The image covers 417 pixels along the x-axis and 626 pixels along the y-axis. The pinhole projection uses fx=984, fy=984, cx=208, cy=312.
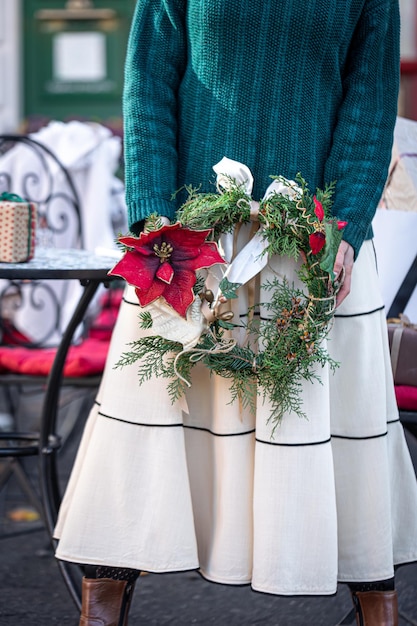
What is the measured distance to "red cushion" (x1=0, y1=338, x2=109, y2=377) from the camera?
8.61ft

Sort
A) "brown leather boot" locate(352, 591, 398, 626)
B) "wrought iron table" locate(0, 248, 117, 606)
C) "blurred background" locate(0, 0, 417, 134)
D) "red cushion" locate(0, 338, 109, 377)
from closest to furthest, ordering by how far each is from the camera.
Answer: "brown leather boot" locate(352, 591, 398, 626)
"wrought iron table" locate(0, 248, 117, 606)
"red cushion" locate(0, 338, 109, 377)
"blurred background" locate(0, 0, 417, 134)

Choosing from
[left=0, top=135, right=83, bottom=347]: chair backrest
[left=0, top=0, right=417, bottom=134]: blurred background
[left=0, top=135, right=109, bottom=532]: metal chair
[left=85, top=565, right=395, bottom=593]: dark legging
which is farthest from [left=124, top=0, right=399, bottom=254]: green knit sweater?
[left=0, top=0, right=417, bottom=134]: blurred background

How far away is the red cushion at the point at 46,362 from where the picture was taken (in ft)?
8.61

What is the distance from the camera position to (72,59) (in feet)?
23.2

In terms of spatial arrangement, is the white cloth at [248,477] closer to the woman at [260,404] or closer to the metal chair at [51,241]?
the woman at [260,404]

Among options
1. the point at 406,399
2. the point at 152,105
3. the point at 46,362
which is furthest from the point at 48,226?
the point at 406,399

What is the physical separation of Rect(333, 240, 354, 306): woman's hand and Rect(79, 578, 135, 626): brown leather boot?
2.19 ft

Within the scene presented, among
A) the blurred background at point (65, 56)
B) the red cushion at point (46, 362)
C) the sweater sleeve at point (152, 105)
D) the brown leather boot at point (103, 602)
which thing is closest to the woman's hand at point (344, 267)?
the sweater sleeve at point (152, 105)

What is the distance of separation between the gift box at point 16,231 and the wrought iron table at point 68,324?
0.03 meters

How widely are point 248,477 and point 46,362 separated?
1.02 m

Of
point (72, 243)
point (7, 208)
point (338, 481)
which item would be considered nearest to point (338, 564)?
point (338, 481)

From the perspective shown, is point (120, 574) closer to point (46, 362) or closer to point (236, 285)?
point (236, 285)

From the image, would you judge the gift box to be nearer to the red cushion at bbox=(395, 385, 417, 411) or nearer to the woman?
the woman

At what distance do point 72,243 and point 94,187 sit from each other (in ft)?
0.84
